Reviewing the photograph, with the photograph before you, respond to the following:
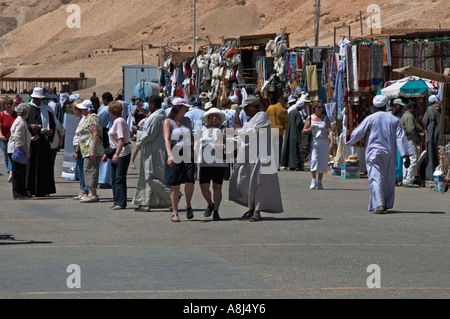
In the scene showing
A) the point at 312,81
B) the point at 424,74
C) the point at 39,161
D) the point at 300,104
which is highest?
the point at 312,81

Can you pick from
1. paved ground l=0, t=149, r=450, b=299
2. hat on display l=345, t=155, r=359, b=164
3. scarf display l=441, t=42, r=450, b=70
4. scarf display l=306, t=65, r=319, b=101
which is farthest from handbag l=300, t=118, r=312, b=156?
paved ground l=0, t=149, r=450, b=299

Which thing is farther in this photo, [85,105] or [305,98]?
[305,98]

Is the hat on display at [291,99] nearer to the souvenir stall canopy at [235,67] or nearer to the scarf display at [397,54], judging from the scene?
the souvenir stall canopy at [235,67]

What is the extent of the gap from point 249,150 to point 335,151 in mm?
10426

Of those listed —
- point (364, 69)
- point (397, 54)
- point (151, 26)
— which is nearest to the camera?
point (397, 54)

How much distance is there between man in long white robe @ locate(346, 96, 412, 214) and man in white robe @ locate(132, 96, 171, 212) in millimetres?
2983

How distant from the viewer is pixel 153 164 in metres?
14.2

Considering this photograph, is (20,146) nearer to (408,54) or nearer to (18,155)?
(18,155)

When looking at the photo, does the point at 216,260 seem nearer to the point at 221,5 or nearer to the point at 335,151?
the point at 335,151

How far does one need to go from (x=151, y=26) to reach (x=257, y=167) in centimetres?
14167

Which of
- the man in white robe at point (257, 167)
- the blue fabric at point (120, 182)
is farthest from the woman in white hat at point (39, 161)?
the man in white robe at point (257, 167)

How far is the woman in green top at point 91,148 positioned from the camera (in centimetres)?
1571

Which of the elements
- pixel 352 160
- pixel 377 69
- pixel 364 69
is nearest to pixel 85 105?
pixel 352 160

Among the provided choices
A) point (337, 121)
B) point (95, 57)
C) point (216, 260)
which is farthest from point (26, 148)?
point (95, 57)
